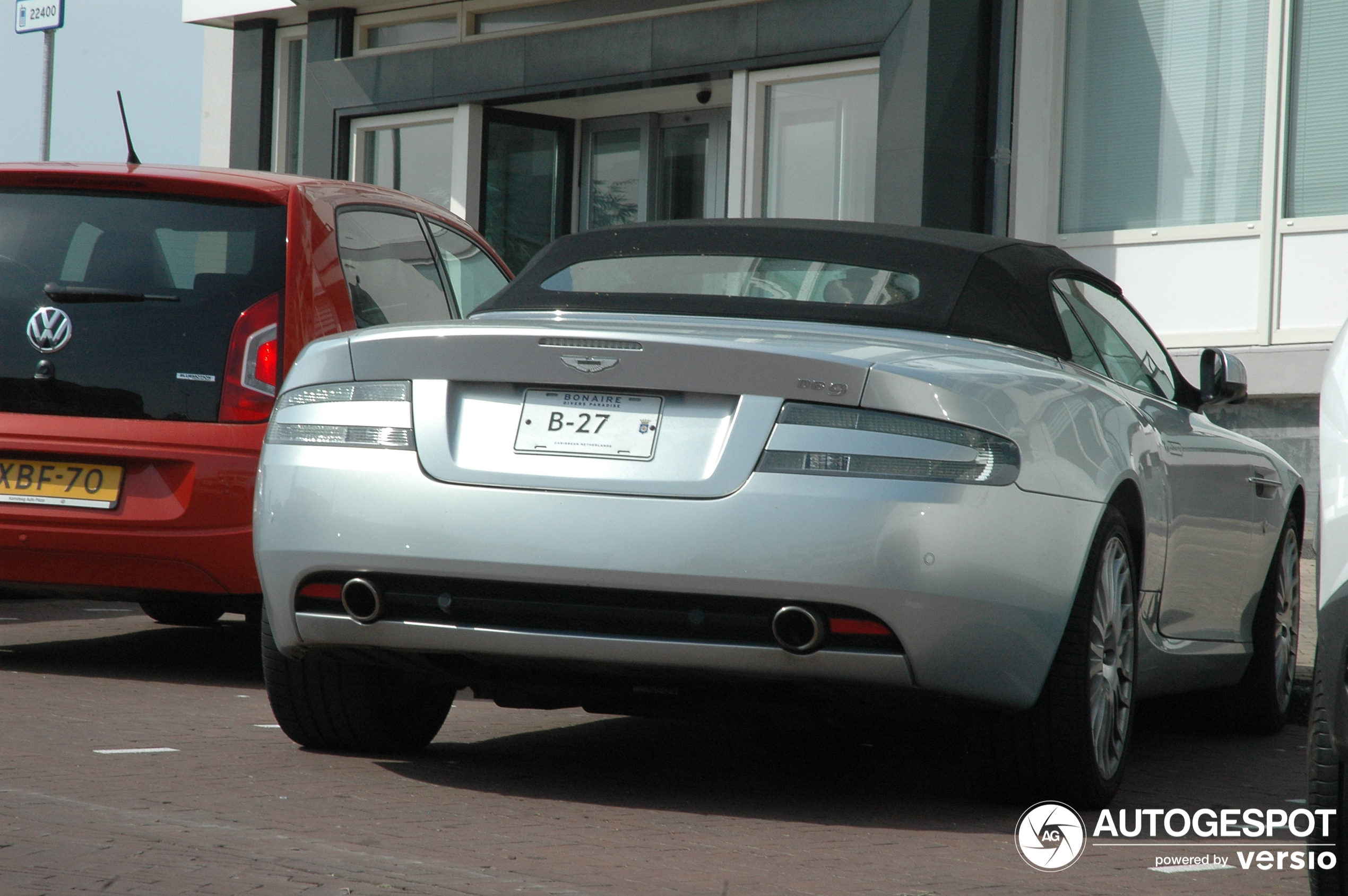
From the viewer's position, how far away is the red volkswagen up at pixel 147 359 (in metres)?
5.81

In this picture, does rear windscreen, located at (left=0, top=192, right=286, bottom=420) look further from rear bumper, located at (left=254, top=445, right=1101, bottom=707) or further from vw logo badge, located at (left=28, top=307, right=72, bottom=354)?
rear bumper, located at (left=254, top=445, right=1101, bottom=707)

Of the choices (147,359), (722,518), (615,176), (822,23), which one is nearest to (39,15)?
(615,176)

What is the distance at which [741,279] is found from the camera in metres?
4.80

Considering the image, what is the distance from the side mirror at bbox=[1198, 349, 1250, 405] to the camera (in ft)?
18.6

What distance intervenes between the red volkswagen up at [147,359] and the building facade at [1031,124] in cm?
766

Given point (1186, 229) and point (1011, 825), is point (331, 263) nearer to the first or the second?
point (1011, 825)

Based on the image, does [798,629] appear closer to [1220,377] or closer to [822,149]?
[1220,377]

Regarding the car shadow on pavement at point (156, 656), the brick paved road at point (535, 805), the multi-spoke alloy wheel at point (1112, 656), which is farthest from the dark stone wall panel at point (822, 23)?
the multi-spoke alloy wheel at point (1112, 656)

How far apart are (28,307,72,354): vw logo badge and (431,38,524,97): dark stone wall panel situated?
34.1 feet

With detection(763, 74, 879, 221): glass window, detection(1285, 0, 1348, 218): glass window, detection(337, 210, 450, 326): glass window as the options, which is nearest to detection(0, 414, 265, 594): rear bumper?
detection(337, 210, 450, 326): glass window

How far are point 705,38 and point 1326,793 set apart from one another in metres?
12.1

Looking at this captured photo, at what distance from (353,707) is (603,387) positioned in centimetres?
123

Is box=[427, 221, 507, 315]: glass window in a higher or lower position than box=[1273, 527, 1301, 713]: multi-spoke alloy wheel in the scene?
higher

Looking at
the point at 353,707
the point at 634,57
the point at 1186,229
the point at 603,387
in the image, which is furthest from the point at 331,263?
the point at 634,57
